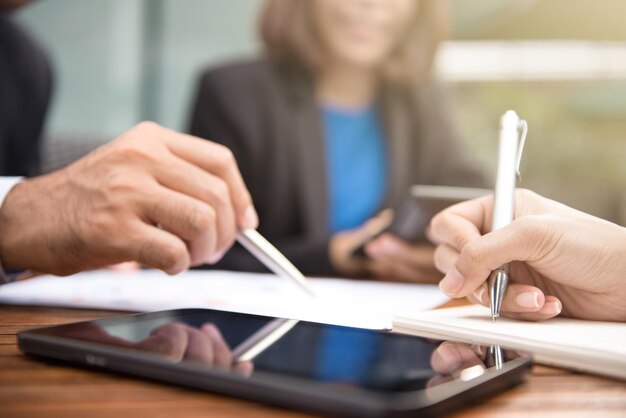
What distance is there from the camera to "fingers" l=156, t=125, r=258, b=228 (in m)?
0.60

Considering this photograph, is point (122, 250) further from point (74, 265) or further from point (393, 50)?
point (393, 50)

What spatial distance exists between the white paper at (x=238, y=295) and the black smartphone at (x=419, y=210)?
110 mm

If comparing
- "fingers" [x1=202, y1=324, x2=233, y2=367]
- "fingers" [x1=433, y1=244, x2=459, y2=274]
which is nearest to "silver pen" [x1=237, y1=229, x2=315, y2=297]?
"fingers" [x1=433, y1=244, x2=459, y2=274]

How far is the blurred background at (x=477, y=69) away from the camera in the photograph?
1.75m

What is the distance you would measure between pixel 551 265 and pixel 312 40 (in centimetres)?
135

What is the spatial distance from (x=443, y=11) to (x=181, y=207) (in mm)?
1454

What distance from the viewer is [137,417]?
10.5 inches

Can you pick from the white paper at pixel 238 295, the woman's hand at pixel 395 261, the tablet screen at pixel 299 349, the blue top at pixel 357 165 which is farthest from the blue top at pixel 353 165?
the tablet screen at pixel 299 349

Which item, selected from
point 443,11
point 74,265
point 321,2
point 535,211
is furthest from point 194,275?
point 443,11

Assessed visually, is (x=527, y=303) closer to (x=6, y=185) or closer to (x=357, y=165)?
(x=6, y=185)

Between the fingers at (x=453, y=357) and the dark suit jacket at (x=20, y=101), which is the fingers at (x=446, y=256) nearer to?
the fingers at (x=453, y=357)

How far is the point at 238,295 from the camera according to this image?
0.62m

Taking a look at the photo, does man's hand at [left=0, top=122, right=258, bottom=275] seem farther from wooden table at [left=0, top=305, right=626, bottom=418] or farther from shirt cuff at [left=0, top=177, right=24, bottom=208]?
wooden table at [left=0, top=305, right=626, bottom=418]

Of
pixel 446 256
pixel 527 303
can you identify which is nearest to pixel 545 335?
pixel 527 303
